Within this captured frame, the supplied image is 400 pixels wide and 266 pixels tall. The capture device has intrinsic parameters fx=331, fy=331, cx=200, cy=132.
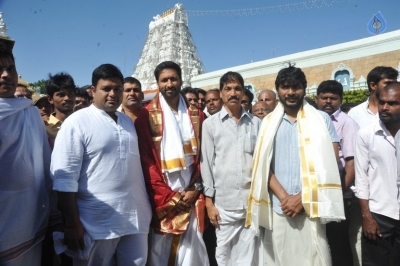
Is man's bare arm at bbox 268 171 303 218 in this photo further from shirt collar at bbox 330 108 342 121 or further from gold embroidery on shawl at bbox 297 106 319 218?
shirt collar at bbox 330 108 342 121

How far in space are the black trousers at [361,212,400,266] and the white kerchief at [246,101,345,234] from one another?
0.48m

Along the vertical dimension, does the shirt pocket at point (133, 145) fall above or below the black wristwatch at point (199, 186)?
above

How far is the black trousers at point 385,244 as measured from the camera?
2.85 metres

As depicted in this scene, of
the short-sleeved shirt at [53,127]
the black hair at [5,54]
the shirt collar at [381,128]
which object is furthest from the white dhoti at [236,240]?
the black hair at [5,54]

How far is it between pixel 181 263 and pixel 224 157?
1110 mm

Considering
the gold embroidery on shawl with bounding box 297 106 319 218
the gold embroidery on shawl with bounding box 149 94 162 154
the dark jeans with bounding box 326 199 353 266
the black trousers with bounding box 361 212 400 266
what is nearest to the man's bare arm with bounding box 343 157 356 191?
the black trousers with bounding box 361 212 400 266

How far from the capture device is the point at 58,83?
3.80 meters

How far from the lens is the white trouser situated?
2.65 metres

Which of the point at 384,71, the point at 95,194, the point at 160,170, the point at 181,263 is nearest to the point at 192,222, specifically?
the point at 181,263

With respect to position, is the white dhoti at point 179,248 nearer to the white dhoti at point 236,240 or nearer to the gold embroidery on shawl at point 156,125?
the white dhoti at point 236,240

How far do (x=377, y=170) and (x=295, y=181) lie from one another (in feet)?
2.42

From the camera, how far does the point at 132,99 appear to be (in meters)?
4.26

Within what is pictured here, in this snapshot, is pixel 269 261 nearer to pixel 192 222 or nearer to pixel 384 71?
pixel 192 222

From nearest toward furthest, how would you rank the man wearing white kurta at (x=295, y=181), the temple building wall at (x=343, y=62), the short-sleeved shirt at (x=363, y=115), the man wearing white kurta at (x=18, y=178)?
1. the man wearing white kurta at (x=18, y=178)
2. the man wearing white kurta at (x=295, y=181)
3. the short-sleeved shirt at (x=363, y=115)
4. the temple building wall at (x=343, y=62)
